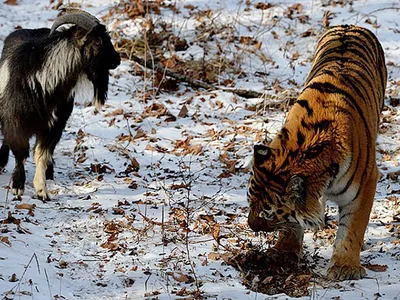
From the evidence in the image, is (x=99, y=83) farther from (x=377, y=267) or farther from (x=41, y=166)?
(x=377, y=267)

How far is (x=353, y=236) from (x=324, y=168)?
2.42 ft

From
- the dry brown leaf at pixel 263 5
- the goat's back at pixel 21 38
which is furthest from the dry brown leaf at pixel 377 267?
the dry brown leaf at pixel 263 5

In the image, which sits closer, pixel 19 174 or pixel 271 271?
pixel 271 271

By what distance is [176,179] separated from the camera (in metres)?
7.21

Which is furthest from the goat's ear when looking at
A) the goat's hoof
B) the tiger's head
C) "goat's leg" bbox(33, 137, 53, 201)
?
the goat's hoof

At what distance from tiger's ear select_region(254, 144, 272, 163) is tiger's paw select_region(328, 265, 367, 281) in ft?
3.67

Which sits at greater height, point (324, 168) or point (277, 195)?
point (324, 168)

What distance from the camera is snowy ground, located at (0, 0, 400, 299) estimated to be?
16.6ft

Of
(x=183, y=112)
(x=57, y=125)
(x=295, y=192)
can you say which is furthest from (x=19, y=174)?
(x=295, y=192)

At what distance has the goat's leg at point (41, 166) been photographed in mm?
6730

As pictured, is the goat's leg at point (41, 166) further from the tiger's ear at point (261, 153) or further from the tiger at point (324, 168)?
the tiger's ear at point (261, 153)

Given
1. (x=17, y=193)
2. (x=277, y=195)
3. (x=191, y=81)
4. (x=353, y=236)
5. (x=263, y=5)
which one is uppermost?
(x=263, y=5)

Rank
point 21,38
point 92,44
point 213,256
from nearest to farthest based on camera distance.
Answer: point 213,256, point 92,44, point 21,38

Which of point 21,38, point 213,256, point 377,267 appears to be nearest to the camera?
point 377,267
